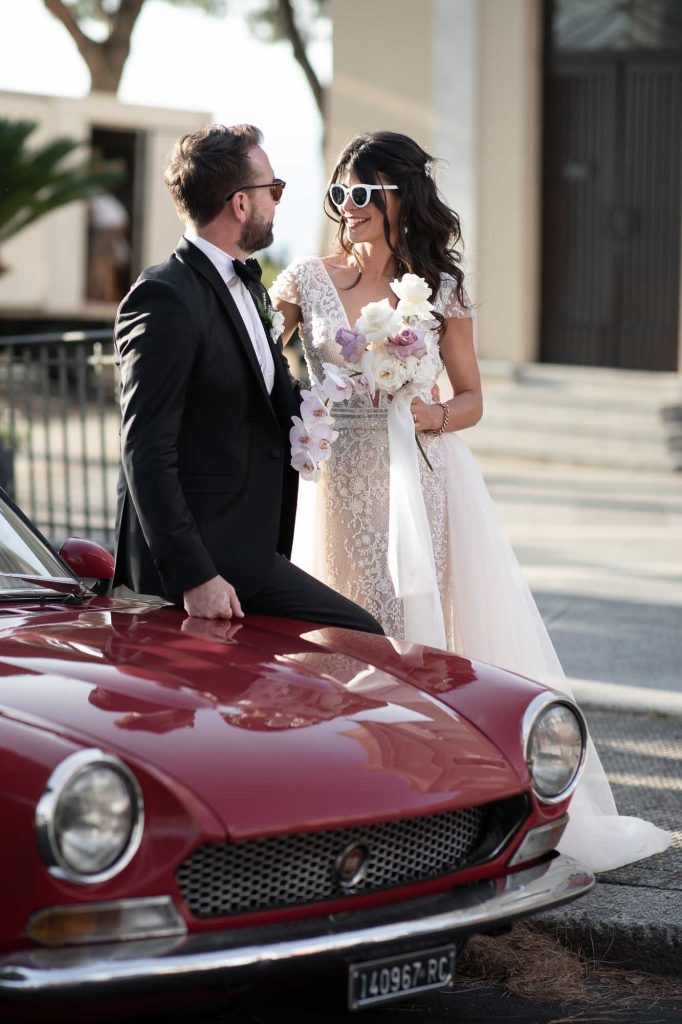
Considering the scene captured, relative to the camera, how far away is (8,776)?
2.96m

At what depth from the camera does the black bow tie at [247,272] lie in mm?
4312

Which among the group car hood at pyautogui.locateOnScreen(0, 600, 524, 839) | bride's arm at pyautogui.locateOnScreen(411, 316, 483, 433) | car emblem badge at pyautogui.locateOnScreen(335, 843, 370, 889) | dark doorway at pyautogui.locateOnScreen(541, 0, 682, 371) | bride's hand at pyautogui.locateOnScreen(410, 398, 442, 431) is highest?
dark doorway at pyautogui.locateOnScreen(541, 0, 682, 371)

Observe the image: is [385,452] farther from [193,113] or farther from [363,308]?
[193,113]

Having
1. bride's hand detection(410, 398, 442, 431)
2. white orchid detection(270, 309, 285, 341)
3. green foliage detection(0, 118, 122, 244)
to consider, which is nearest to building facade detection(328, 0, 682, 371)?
green foliage detection(0, 118, 122, 244)

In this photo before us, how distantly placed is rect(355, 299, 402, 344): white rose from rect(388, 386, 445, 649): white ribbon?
198 millimetres

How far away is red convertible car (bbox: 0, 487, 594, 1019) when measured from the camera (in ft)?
9.45

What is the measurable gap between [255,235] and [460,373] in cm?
98

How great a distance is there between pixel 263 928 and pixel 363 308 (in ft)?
7.25

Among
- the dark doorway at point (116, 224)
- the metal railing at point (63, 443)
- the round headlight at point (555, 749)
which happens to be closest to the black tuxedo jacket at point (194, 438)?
the round headlight at point (555, 749)

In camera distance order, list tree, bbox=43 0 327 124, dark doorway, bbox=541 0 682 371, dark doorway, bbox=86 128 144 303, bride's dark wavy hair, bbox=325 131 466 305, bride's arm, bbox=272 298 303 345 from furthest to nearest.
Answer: tree, bbox=43 0 327 124, dark doorway, bbox=86 128 144 303, dark doorway, bbox=541 0 682 371, bride's arm, bbox=272 298 303 345, bride's dark wavy hair, bbox=325 131 466 305

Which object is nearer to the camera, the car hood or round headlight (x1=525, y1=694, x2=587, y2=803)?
the car hood

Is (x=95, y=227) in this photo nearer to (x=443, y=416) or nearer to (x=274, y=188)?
(x=443, y=416)

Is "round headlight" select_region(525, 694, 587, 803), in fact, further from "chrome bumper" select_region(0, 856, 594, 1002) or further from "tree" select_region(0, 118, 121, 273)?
"tree" select_region(0, 118, 121, 273)

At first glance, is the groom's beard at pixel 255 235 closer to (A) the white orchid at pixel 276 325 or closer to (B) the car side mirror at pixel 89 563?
(A) the white orchid at pixel 276 325
